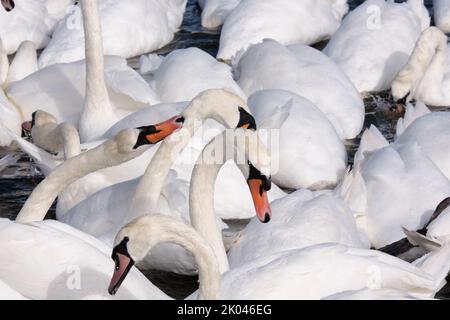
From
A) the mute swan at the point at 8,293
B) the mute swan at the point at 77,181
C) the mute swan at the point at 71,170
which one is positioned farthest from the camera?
the mute swan at the point at 77,181

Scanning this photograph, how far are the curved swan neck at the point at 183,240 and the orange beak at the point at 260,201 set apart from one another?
750 mm

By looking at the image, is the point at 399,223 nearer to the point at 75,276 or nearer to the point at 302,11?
the point at 75,276

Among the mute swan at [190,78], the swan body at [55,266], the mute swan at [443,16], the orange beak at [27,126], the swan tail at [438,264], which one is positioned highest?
the swan body at [55,266]

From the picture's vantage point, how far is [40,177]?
11.2 m

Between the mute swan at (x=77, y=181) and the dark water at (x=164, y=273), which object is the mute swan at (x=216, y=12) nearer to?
the dark water at (x=164, y=273)

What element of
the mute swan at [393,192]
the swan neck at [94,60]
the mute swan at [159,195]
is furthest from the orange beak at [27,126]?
the mute swan at [393,192]

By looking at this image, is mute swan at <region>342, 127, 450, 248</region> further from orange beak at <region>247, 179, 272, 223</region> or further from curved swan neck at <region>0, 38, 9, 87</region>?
curved swan neck at <region>0, 38, 9, 87</region>

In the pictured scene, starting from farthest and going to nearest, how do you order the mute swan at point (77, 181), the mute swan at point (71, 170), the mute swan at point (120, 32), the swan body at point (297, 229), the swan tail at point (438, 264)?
the mute swan at point (120, 32)
the mute swan at point (77, 181)
the swan body at point (297, 229)
the mute swan at point (71, 170)
the swan tail at point (438, 264)

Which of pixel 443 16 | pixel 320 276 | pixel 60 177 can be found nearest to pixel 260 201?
pixel 320 276

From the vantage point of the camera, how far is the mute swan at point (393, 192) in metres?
9.84

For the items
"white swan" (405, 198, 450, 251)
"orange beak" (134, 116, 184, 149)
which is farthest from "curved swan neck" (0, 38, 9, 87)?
"white swan" (405, 198, 450, 251)

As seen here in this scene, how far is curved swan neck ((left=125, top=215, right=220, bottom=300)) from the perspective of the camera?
23.4 feet

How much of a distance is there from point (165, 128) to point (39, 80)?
13.4ft

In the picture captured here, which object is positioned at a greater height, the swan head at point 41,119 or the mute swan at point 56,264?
the mute swan at point 56,264
